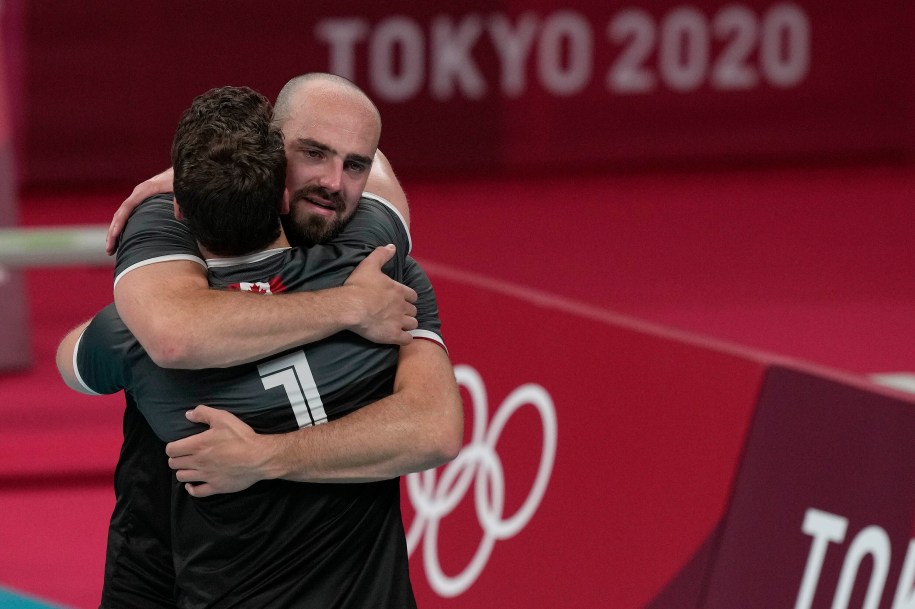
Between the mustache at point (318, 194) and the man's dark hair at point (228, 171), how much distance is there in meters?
0.16

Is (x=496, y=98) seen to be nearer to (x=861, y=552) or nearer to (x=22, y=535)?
(x=22, y=535)

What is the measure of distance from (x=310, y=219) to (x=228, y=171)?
29 centimetres

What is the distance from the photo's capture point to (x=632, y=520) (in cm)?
412

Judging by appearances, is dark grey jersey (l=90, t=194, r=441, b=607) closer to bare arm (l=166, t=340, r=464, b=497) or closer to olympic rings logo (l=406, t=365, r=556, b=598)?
bare arm (l=166, t=340, r=464, b=497)

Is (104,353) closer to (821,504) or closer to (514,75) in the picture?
(821,504)

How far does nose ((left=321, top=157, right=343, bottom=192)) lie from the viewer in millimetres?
2955

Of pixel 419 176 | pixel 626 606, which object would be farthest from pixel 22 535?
pixel 419 176

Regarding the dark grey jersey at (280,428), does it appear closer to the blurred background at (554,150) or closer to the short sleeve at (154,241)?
the short sleeve at (154,241)

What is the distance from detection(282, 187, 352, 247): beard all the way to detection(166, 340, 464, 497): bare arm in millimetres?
300

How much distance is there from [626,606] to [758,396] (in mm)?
679

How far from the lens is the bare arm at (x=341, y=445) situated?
2.81 meters

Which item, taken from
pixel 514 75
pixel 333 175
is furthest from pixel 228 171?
pixel 514 75

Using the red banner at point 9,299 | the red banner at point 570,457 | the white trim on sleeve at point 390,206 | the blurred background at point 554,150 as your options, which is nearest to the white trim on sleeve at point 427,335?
the white trim on sleeve at point 390,206

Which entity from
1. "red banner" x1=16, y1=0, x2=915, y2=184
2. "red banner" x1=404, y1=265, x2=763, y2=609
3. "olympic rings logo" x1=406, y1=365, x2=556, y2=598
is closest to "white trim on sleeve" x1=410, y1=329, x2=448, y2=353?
"red banner" x1=404, y1=265, x2=763, y2=609
